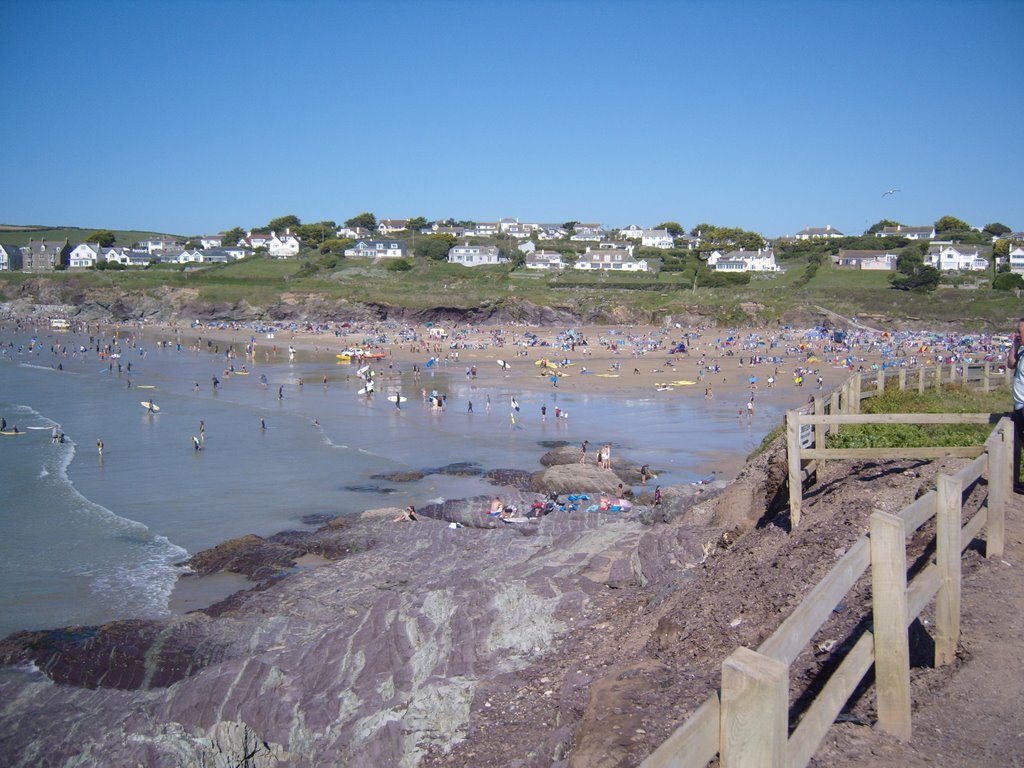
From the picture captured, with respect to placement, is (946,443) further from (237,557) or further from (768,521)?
(237,557)

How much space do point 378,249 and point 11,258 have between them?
6063 centimetres

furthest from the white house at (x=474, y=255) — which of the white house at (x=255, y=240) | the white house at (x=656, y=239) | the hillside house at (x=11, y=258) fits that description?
the hillside house at (x=11, y=258)

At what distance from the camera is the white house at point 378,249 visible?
123 metres

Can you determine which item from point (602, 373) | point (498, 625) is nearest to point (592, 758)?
→ point (498, 625)

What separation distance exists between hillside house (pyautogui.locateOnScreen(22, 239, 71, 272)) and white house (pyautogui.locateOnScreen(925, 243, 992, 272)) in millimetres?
128533

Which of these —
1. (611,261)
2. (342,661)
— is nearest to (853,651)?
(342,661)

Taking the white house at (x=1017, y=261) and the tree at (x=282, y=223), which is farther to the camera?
the tree at (x=282, y=223)

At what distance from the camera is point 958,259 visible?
10250cm

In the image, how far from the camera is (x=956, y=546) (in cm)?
467

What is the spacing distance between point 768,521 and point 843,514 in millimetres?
2406

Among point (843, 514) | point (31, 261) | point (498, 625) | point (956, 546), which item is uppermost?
point (31, 261)

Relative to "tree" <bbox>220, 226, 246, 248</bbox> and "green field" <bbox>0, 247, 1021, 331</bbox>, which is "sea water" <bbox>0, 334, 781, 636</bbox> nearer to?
"green field" <bbox>0, 247, 1021, 331</bbox>

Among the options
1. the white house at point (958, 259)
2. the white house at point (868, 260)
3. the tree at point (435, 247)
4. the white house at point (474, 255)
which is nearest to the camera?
the white house at point (868, 260)

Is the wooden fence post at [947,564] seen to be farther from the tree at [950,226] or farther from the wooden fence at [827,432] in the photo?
the tree at [950,226]
